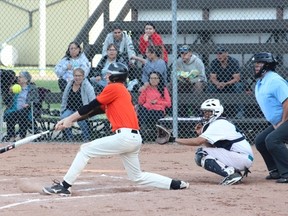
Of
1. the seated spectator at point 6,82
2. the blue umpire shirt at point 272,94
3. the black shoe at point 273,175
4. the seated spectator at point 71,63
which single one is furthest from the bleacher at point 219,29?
the blue umpire shirt at point 272,94

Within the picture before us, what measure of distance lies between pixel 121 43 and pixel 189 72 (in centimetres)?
144

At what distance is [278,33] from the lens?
55.5 feet

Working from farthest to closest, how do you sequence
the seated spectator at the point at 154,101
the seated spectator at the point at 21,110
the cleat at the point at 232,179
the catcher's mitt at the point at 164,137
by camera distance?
the seated spectator at the point at 21,110 < the seated spectator at the point at 154,101 < the cleat at the point at 232,179 < the catcher's mitt at the point at 164,137

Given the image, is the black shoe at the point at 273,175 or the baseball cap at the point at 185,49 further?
the baseball cap at the point at 185,49

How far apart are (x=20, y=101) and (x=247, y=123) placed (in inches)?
160

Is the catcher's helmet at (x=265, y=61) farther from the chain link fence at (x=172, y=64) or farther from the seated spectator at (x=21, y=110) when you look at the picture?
the seated spectator at (x=21, y=110)

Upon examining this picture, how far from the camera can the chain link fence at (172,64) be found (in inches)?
604

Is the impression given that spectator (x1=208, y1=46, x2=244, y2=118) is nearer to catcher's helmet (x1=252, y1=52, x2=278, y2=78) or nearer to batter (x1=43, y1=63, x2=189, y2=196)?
catcher's helmet (x1=252, y1=52, x2=278, y2=78)

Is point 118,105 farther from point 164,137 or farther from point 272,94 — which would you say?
point 272,94

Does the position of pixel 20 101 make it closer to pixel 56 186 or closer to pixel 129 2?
pixel 129 2

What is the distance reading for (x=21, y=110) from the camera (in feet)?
52.3

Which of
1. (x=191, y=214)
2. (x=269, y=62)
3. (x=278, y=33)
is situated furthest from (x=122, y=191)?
(x=278, y=33)

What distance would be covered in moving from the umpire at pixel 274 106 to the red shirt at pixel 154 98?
4180 mm

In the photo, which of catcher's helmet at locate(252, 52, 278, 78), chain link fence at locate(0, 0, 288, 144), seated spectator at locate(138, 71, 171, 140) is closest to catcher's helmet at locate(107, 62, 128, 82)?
catcher's helmet at locate(252, 52, 278, 78)
